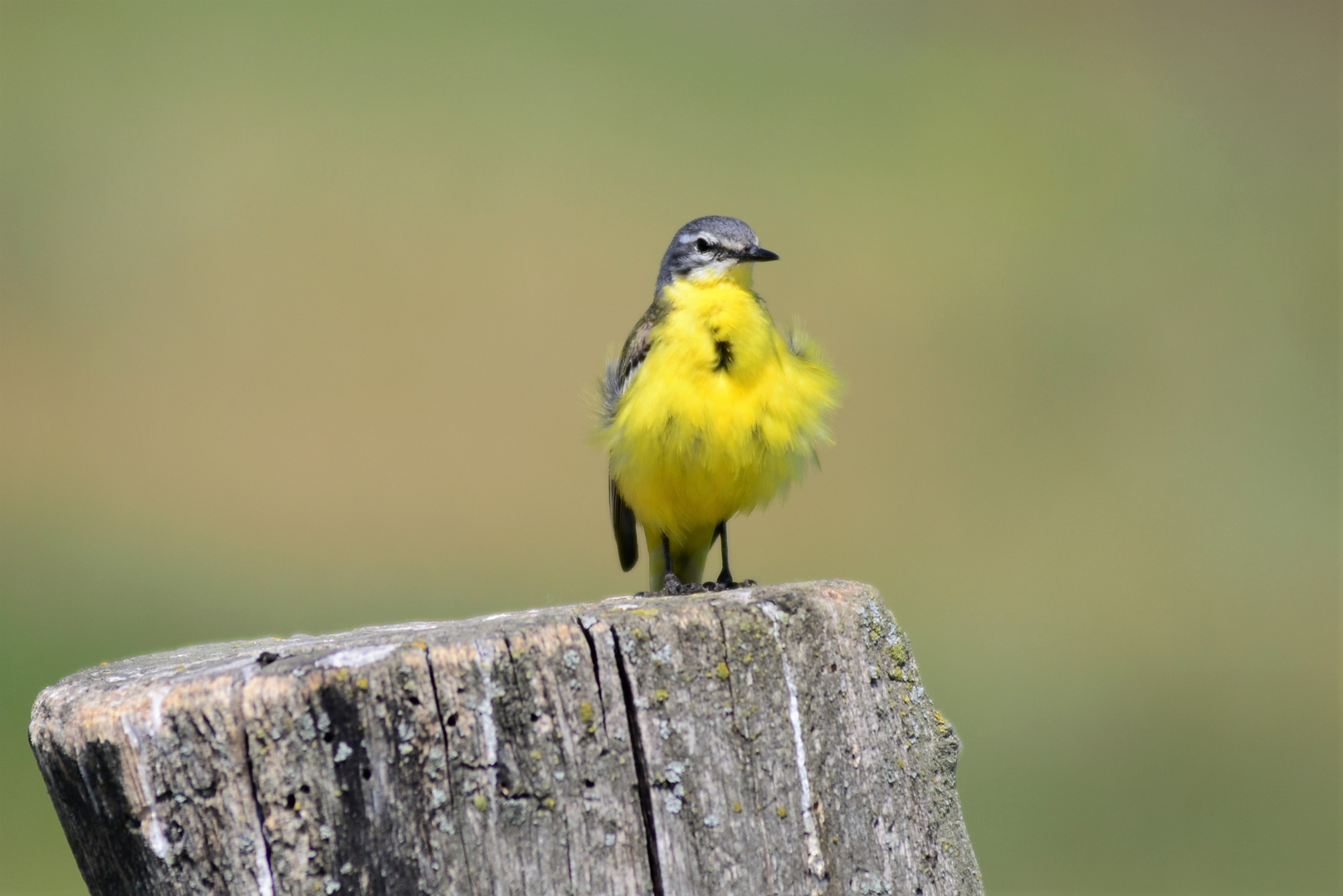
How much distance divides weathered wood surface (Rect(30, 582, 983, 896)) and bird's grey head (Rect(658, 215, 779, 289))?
3.05 meters

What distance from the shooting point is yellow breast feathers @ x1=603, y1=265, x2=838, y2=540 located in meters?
5.19

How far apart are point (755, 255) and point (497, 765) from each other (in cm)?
363

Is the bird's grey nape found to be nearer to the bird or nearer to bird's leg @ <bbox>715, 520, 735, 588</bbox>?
the bird

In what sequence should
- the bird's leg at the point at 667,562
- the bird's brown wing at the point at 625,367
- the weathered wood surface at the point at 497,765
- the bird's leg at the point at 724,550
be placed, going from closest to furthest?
1. the weathered wood surface at the point at 497,765
2. the bird's brown wing at the point at 625,367
3. the bird's leg at the point at 724,550
4. the bird's leg at the point at 667,562

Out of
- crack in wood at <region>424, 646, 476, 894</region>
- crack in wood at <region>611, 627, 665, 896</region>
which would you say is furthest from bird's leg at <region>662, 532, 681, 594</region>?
crack in wood at <region>424, 646, 476, 894</region>

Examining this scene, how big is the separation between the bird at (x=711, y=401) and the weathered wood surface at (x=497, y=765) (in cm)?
189

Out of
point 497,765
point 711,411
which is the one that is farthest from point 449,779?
point 711,411

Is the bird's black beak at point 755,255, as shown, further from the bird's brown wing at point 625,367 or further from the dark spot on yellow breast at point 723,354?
the dark spot on yellow breast at point 723,354

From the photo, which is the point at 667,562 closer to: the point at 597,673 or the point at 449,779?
the point at 597,673

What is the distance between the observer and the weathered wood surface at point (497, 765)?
2.66 m

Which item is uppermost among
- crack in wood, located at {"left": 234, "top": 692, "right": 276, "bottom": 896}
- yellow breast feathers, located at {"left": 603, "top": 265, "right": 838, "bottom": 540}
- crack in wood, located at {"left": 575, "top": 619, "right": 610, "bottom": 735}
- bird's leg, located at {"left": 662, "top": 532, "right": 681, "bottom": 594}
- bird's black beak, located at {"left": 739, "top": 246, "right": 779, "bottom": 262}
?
bird's black beak, located at {"left": 739, "top": 246, "right": 779, "bottom": 262}

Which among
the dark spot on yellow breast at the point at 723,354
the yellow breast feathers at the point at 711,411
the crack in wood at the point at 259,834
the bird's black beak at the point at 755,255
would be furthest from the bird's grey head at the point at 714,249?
the crack in wood at the point at 259,834

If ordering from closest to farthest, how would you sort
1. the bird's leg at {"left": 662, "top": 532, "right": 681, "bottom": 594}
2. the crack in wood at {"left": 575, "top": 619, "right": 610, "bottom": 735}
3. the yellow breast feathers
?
the crack in wood at {"left": 575, "top": 619, "right": 610, "bottom": 735} < the yellow breast feathers < the bird's leg at {"left": 662, "top": 532, "right": 681, "bottom": 594}

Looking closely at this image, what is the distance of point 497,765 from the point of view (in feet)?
8.87
